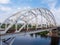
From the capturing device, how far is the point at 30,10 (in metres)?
17.8

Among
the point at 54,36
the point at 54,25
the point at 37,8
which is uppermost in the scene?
the point at 37,8

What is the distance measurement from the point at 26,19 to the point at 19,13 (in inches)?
116

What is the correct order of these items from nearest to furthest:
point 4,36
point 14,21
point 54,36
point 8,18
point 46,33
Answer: point 4,36 → point 14,21 → point 8,18 → point 54,36 → point 46,33

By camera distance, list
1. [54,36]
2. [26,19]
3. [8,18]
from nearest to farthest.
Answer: [8,18] < [26,19] < [54,36]

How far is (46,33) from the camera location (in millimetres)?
44000

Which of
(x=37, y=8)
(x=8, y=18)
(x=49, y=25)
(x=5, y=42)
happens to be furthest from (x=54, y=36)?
(x=5, y=42)

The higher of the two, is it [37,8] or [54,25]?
[37,8]

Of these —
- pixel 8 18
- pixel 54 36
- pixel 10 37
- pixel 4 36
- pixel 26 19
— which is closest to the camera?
pixel 4 36

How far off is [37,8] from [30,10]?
2.31 metres

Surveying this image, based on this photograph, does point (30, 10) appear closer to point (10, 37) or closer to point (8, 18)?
point (8, 18)

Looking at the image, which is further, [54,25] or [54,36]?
[54,36]

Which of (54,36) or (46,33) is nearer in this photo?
(54,36)

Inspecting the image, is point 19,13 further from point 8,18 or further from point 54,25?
point 54,25

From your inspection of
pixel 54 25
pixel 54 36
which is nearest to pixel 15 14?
pixel 54 25
